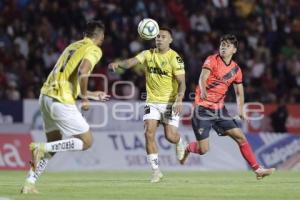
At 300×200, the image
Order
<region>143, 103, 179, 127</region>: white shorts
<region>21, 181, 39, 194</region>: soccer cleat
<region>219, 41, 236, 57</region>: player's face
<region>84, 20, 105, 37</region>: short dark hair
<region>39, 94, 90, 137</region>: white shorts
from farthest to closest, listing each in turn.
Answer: <region>143, 103, 179, 127</region>: white shorts → <region>219, 41, 236, 57</region>: player's face → <region>84, 20, 105, 37</region>: short dark hair → <region>39, 94, 90, 137</region>: white shorts → <region>21, 181, 39, 194</region>: soccer cleat

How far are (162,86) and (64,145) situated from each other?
11.8 ft

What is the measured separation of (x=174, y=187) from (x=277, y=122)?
34.8ft

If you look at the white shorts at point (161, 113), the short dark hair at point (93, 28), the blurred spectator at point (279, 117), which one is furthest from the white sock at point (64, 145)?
the blurred spectator at point (279, 117)

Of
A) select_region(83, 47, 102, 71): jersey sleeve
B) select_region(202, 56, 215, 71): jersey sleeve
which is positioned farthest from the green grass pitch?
select_region(202, 56, 215, 71): jersey sleeve

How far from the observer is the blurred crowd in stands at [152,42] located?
2428 centimetres

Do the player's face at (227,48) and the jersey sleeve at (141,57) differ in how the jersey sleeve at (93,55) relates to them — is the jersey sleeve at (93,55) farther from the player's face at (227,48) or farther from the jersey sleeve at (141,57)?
the player's face at (227,48)

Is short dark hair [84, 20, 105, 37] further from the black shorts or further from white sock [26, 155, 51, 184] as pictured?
the black shorts

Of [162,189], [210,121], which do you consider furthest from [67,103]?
[210,121]

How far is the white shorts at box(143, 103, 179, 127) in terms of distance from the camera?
15.7 m

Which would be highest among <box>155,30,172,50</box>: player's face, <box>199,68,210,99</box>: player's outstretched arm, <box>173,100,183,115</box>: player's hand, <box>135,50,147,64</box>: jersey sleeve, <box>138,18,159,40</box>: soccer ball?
<box>138,18,159,40</box>: soccer ball

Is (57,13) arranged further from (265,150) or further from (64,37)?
(265,150)

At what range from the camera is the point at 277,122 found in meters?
24.1

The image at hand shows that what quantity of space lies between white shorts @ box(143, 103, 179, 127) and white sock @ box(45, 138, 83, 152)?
3.23 metres

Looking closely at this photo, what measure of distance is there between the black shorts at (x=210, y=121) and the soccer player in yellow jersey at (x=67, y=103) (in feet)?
11.2
